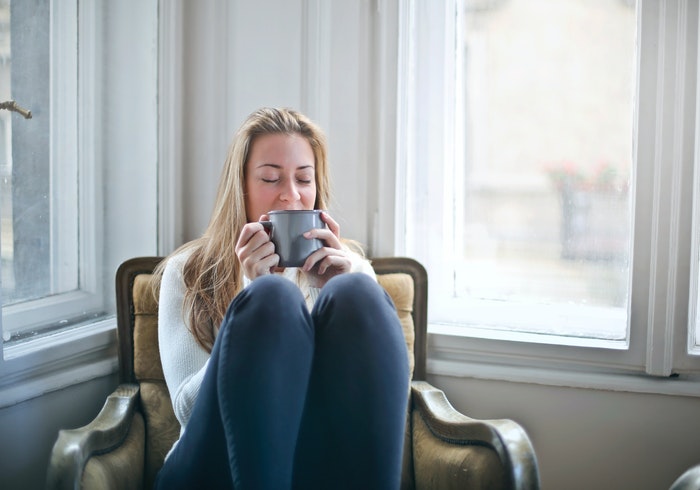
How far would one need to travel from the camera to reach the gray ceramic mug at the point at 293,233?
132 cm

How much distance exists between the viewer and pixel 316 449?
1.21m

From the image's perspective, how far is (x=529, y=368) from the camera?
5.91ft

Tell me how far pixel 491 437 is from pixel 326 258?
464mm

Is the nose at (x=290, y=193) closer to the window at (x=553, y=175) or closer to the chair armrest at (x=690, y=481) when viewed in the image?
the window at (x=553, y=175)

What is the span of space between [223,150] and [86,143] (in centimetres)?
38

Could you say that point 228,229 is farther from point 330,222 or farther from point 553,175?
point 553,175

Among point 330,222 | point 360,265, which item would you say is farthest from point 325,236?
point 360,265

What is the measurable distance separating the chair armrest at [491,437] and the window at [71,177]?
846 mm

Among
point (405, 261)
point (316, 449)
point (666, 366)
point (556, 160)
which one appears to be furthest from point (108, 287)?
point (666, 366)

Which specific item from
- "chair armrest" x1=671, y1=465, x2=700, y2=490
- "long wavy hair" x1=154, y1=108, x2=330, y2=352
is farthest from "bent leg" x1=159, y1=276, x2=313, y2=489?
"chair armrest" x1=671, y1=465, x2=700, y2=490

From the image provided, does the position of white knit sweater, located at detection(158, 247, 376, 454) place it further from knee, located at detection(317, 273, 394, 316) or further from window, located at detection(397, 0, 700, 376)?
window, located at detection(397, 0, 700, 376)

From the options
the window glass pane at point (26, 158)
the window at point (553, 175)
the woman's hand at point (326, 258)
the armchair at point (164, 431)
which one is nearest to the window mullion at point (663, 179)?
the window at point (553, 175)

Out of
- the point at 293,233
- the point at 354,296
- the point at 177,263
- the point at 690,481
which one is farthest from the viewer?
the point at 177,263

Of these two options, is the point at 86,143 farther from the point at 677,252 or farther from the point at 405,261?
the point at 677,252
